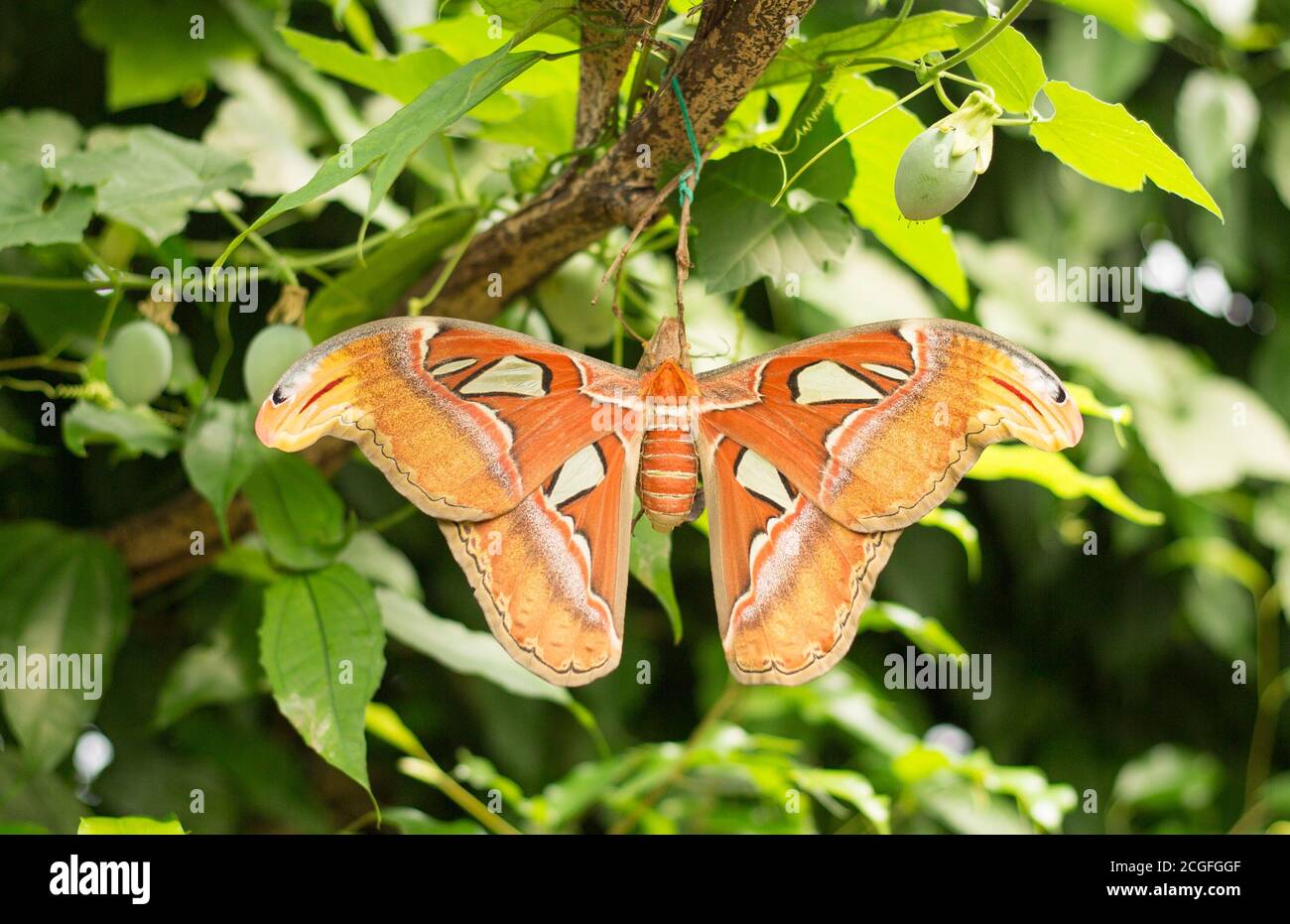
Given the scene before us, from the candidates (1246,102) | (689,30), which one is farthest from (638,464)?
(1246,102)

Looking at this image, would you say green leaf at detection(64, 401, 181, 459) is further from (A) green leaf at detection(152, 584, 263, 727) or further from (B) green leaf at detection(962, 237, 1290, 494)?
(B) green leaf at detection(962, 237, 1290, 494)

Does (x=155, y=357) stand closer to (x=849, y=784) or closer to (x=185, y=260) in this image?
(x=185, y=260)

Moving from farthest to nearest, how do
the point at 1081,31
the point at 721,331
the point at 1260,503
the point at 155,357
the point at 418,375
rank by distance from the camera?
the point at 1260,503 → the point at 1081,31 → the point at 721,331 → the point at 155,357 → the point at 418,375

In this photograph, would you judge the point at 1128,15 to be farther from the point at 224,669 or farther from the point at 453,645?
the point at 224,669

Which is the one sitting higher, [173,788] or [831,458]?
[831,458]

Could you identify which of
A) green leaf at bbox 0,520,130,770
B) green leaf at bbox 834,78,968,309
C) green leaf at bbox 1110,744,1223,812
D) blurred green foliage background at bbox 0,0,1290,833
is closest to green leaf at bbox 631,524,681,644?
blurred green foliage background at bbox 0,0,1290,833
